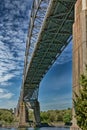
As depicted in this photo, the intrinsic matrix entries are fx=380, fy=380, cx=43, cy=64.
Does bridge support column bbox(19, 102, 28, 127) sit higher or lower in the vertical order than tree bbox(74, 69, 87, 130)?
higher

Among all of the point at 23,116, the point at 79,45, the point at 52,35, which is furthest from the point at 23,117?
the point at 79,45

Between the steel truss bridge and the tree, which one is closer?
the tree

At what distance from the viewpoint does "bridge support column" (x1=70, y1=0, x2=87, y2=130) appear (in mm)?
17719

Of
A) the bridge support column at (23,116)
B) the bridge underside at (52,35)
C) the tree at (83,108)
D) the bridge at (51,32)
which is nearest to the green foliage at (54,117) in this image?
the bridge support column at (23,116)

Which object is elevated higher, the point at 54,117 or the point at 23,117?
the point at 54,117

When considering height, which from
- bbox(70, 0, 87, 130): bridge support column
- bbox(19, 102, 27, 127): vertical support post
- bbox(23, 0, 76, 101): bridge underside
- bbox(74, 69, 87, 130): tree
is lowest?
bbox(74, 69, 87, 130): tree

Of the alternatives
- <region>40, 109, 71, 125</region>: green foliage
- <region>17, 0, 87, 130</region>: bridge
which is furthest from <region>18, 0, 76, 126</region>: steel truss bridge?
<region>40, 109, 71, 125</region>: green foliage

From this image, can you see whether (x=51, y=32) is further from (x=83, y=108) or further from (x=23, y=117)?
(x=23, y=117)

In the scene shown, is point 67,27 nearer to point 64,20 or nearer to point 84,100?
point 64,20

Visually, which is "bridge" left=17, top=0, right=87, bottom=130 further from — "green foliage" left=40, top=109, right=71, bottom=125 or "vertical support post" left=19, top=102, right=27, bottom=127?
"green foliage" left=40, top=109, right=71, bottom=125

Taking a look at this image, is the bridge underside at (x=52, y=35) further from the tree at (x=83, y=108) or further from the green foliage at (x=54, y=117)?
the green foliage at (x=54, y=117)

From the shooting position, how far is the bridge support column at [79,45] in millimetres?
17719

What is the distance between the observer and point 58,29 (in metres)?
33.2

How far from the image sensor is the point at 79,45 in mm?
18500
